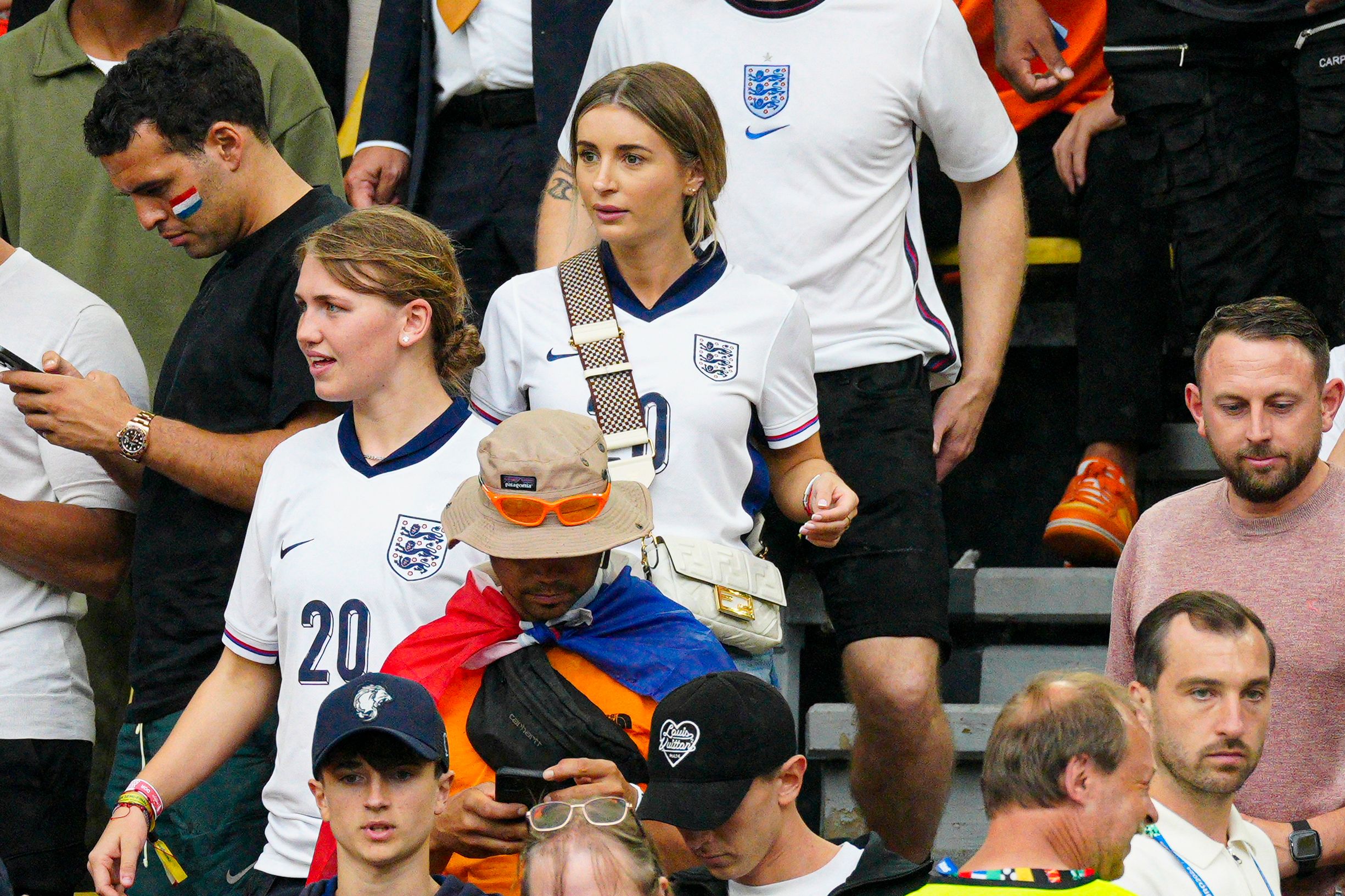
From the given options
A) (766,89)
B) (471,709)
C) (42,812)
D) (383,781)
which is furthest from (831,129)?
(42,812)

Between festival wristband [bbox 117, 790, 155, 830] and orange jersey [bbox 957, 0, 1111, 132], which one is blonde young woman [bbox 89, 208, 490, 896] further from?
orange jersey [bbox 957, 0, 1111, 132]

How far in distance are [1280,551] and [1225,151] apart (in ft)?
4.77

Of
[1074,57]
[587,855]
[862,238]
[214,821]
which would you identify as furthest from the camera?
[1074,57]

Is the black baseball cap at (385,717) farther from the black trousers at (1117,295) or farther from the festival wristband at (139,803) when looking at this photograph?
the black trousers at (1117,295)

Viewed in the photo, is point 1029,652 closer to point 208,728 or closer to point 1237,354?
point 1237,354

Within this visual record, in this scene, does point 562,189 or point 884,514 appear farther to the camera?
point 562,189

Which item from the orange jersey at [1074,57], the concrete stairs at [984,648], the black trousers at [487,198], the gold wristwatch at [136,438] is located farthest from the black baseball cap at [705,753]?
the orange jersey at [1074,57]

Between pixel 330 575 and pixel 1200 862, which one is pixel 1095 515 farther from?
pixel 330 575

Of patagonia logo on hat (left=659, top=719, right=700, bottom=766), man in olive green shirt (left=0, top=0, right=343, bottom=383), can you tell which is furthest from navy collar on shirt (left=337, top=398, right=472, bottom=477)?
man in olive green shirt (left=0, top=0, right=343, bottom=383)

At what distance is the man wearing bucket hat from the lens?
10.2 ft

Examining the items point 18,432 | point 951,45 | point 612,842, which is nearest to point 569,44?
point 951,45

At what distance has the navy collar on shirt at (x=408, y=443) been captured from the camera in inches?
137

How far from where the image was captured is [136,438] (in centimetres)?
382

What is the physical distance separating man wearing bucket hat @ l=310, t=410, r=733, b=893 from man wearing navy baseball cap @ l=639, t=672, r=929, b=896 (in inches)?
4.5
